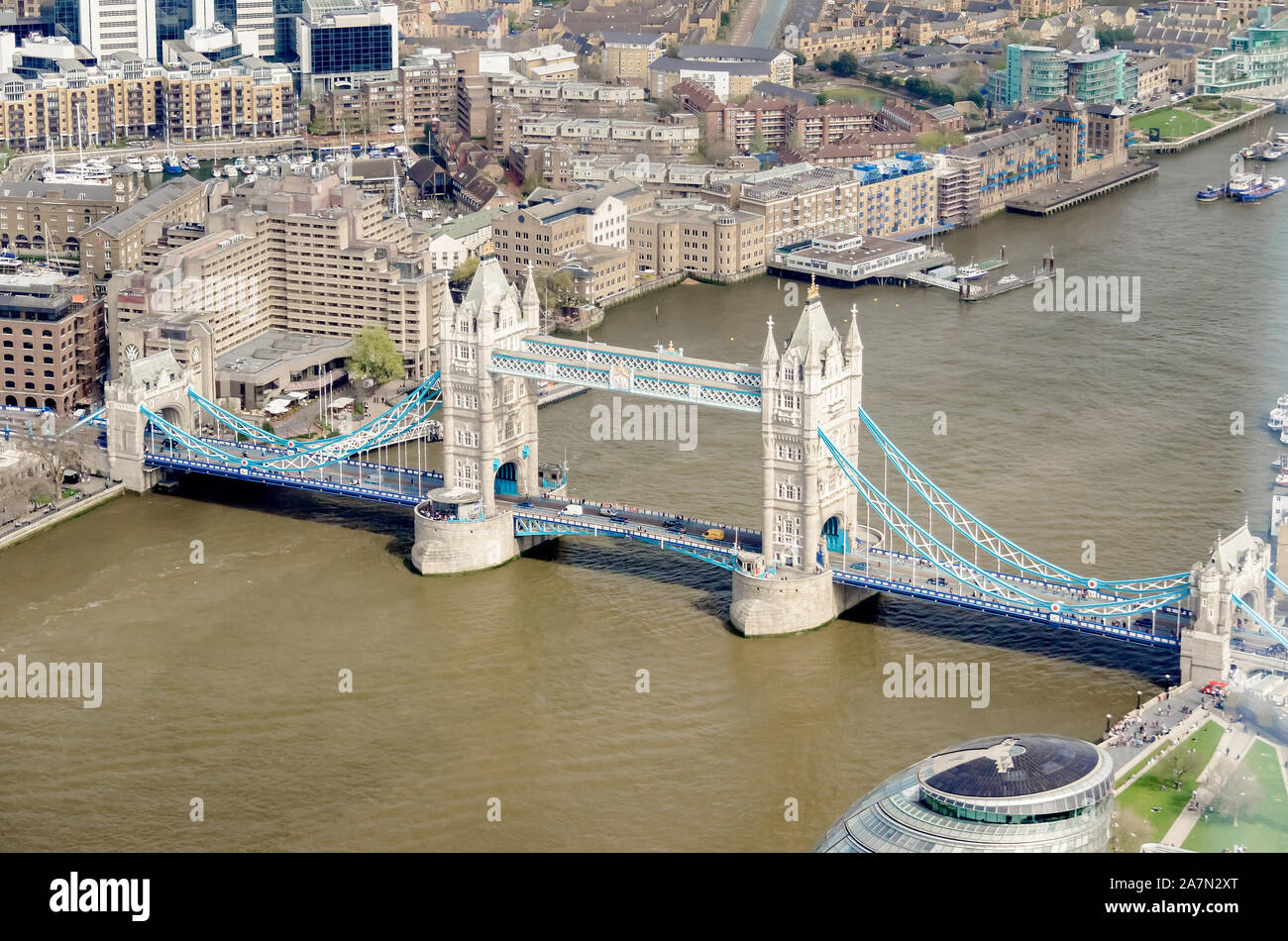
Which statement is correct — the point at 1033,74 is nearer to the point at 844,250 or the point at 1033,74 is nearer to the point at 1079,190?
the point at 1079,190

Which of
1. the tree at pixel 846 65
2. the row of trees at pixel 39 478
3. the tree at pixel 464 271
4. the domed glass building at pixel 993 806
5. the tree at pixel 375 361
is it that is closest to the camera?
the domed glass building at pixel 993 806

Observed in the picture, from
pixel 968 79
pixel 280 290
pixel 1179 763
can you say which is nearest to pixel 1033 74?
pixel 968 79

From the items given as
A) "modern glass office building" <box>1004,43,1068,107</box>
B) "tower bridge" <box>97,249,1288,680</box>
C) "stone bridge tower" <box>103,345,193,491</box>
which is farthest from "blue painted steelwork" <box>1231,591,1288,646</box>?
"modern glass office building" <box>1004,43,1068,107</box>

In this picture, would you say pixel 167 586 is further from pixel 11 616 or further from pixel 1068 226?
pixel 1068 226

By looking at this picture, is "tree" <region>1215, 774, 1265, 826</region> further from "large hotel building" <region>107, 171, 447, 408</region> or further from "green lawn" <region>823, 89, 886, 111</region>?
"green lawn" <region>823, 89, 886, 111</region>

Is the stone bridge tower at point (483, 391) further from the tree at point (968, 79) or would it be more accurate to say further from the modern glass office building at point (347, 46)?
the modern glass office building at point (347, 46)

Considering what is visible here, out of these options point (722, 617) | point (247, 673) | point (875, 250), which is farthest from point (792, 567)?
point (875, 250)

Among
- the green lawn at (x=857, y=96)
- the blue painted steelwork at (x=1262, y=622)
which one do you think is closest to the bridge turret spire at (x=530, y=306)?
the blue painted steelwork at (x=1262, y=622)
